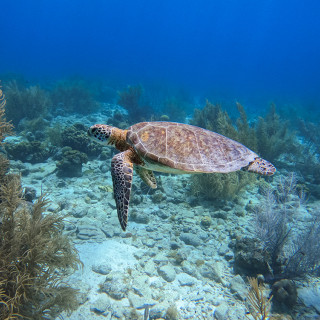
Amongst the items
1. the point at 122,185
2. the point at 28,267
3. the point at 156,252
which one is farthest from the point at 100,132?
the point at 156,252

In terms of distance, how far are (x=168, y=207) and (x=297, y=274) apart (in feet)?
9.96

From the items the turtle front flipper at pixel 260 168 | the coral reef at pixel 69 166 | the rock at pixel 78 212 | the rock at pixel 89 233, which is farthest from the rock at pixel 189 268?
the coral reef at pixel 69 166

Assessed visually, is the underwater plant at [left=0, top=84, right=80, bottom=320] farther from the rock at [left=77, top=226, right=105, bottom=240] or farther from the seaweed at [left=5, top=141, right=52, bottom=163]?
the seaweed at [left=5, top=141, right=52, bottom=163]

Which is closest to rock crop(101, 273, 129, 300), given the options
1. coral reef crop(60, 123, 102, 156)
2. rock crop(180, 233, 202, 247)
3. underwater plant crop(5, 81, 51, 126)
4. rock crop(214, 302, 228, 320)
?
rock crop(214, 302, 228, 320)

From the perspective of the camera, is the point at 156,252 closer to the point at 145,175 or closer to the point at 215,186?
the point at 145,175

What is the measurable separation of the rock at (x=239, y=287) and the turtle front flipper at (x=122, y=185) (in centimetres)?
224

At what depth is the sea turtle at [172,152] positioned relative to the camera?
337 centimetres

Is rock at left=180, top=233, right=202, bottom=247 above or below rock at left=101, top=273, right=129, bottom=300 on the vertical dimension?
below

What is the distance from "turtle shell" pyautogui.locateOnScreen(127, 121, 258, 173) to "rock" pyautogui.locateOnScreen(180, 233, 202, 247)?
5.64 feet

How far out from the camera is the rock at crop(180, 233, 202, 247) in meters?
4.12

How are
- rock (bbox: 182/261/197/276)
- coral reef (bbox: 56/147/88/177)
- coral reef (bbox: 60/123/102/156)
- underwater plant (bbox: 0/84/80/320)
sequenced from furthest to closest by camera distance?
coral reef (bbox: 60/123/102/156), coral reef (bbox: 56/147/88/177), rock (bbox: 182/261/197/276), underwater plant (bbox: 0/84/80/320)

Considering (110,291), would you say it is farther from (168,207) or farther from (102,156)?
(102,156)

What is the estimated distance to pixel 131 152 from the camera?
150 inches

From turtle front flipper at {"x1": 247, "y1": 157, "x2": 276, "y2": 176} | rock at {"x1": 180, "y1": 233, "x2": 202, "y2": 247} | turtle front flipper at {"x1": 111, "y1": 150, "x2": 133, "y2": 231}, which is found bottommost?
rock at {"x1": 180, "y1": 233, "x2": 202, "y2": 247}
